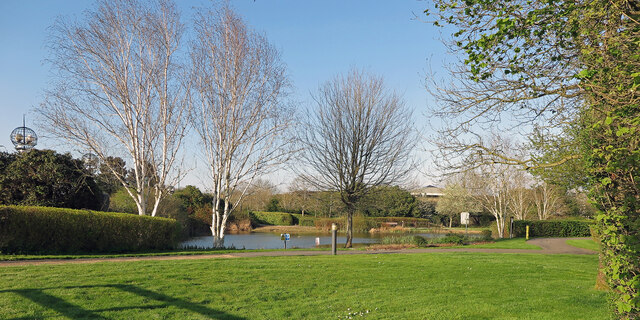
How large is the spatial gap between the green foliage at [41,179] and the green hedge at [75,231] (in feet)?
12.4

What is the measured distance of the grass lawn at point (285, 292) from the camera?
679 cm

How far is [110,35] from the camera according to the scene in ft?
61.6

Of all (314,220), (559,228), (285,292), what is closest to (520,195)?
(559,228)

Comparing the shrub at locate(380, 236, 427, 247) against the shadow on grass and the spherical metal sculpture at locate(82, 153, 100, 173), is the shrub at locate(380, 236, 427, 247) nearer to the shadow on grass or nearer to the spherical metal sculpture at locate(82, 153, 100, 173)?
the spherical metal sculpture at locate(82, 153, 100, 173)

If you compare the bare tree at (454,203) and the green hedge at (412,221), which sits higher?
the bare tree at (454,203)

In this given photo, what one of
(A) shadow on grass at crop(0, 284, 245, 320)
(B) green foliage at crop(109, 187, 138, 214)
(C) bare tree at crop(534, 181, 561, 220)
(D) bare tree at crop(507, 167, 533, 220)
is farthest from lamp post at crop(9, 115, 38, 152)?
(C) bare tree at crop(534, 181, 561, 220)

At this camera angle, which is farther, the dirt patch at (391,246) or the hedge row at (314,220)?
the hedge row at (314,220)

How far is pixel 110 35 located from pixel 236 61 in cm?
557

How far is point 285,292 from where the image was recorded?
8.43 metres

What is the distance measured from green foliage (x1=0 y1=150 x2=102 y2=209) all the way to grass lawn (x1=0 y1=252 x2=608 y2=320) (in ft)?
30.3

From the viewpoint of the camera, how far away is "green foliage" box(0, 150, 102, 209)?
17406 millimetres

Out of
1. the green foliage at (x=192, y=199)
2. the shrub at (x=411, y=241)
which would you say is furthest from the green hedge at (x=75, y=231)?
the green foliage at (x=192, y=199)

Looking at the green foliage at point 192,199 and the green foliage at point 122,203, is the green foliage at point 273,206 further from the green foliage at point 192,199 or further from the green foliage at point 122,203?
the green foliage at point 122,203

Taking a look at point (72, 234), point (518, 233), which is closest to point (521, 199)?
point (518, 233)
